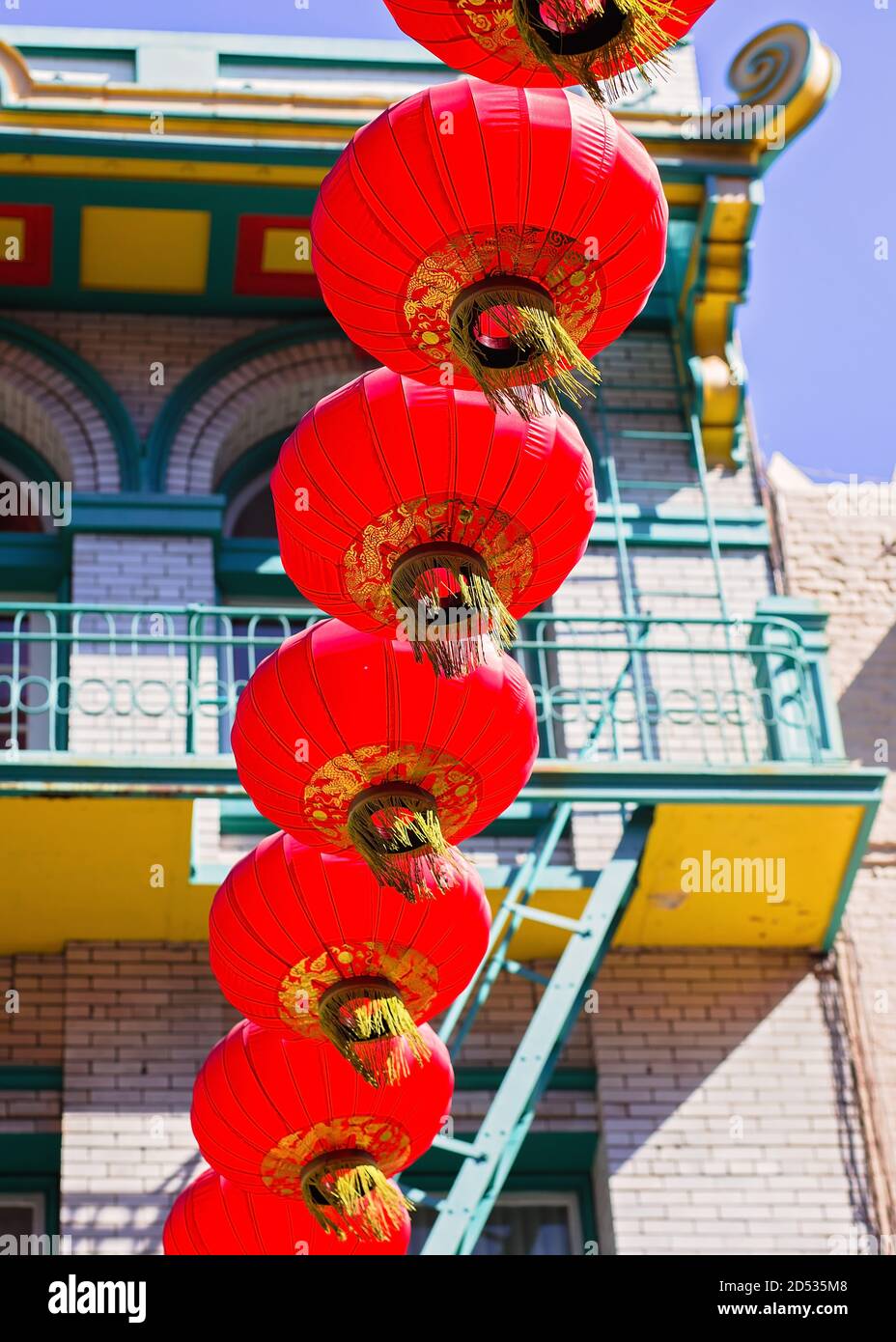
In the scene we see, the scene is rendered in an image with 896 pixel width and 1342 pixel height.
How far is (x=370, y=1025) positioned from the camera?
7492 millimetres

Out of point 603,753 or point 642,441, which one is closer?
point 603,753

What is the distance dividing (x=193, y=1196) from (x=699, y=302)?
6238 mm

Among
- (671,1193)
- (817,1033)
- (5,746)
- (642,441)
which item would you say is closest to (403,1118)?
(671,1193)

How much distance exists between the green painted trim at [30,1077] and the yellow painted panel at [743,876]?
279 centimetres

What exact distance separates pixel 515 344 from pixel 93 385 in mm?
5895

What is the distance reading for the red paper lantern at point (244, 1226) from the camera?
792 cm

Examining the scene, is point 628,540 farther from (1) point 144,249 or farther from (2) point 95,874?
(2) point 95,874

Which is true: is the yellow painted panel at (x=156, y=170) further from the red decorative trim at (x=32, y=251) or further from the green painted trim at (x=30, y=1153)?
the green painted trim at (x=30, y=1153)

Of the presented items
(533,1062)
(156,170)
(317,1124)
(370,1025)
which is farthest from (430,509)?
(156,170)

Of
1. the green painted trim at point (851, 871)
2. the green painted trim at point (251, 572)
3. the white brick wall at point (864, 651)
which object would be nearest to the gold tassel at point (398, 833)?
the green painted trim at point (851, 871)

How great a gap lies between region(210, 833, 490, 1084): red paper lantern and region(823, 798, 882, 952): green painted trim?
3.21m

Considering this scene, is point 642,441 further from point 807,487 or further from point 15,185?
point 15,185

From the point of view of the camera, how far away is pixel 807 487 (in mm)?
12828

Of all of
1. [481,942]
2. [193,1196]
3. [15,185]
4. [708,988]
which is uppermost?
[15,185]
